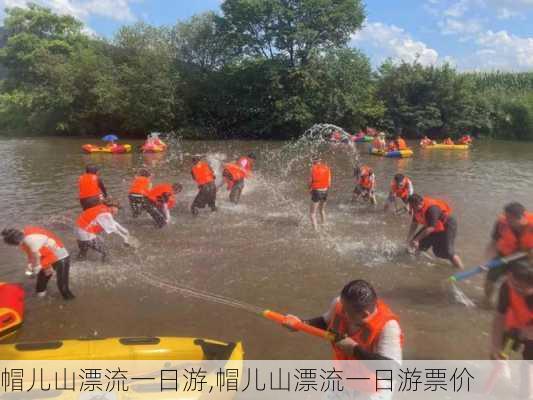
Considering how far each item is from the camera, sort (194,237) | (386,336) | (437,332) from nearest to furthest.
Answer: (386,336) → (437,332) → (194,237)

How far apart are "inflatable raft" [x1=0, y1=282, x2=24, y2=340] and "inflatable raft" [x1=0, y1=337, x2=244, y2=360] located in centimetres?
109

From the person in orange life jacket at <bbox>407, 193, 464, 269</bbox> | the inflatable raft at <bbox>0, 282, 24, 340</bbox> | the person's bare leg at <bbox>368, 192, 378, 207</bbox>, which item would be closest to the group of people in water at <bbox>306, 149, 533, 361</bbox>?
the person in orange life jacket at <bbox>407, 193, 464, 269</bbox>

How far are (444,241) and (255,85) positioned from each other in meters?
30.8

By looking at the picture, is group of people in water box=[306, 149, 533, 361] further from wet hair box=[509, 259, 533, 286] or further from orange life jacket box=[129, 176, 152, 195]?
orange life jacket box=[129, 176, 152, 195]

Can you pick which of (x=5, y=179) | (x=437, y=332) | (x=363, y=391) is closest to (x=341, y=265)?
(x=437, y=332)

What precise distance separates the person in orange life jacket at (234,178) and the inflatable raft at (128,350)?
816cm

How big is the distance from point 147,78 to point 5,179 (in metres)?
20.9

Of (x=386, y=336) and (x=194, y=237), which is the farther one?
(x=194, y=237)

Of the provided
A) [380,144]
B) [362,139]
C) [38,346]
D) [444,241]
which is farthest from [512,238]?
[362,139]

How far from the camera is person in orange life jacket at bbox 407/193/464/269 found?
750cm

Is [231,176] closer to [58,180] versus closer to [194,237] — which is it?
[194,237]

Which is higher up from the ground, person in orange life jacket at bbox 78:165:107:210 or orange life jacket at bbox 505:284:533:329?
person in orange life jacket at bbox 78:165:107:210

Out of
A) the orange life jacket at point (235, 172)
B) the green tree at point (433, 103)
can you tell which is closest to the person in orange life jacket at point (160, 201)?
the orange life jacket at point (235, 172)

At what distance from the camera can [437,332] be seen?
6039 mm
